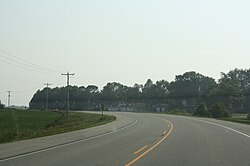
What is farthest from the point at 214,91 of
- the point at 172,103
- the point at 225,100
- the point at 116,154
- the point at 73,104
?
the point at 116,154

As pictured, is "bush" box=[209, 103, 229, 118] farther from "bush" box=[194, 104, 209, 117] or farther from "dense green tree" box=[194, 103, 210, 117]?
"bush" box=[194, 104, 209, 117]

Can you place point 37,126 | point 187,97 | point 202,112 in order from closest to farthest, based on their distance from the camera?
1. point 37,126
2. point 202,112
3. point 187,97

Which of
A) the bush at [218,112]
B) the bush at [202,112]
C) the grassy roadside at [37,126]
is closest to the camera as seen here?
the grassy roadside at [37,126]

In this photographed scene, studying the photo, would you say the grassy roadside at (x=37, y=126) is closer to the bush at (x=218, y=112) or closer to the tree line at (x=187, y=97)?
the bush at (x=218, y=112)

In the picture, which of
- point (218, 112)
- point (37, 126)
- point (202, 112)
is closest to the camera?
point (37, 126)

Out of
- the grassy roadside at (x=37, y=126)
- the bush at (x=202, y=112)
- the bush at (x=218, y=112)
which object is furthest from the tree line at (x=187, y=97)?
the grassy roadside at (x=37, y=126)

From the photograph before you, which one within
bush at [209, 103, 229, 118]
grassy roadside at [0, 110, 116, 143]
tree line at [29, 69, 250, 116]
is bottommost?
grassy roadside at [0, 110, 116, 143]

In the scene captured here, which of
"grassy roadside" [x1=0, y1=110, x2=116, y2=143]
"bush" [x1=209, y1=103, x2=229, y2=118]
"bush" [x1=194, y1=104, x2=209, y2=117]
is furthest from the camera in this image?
"bush" [x1=194, y1=104, x2=209, y2=117]

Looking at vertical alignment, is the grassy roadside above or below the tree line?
below

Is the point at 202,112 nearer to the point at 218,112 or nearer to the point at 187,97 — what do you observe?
the point at 218,112

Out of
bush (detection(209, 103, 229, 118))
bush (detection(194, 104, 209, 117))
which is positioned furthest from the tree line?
bush (detection(209, 103, 229, 118))

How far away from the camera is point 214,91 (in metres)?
121

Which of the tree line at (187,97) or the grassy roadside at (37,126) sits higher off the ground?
the tree line at (187,97)

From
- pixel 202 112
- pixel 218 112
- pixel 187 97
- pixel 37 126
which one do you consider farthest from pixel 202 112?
pixel 187 97
